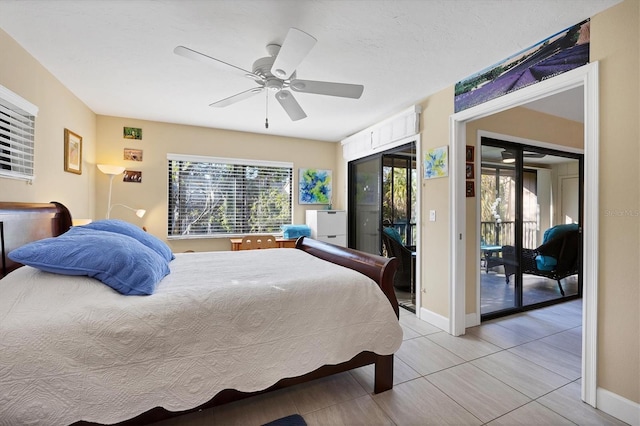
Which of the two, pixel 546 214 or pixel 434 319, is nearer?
pixel 434 319

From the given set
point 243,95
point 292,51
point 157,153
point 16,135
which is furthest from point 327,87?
point 157,153

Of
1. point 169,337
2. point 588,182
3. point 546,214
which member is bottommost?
point 169,337

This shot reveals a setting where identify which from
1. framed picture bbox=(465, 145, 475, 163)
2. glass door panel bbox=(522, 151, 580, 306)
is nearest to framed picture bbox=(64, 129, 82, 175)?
framed picture bbox=(465, 145, 475, 163)

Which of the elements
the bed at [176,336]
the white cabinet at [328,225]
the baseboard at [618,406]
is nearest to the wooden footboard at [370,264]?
the bed at [176,336]

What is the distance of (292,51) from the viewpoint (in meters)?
1.70

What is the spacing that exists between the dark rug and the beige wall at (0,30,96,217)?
252 cm

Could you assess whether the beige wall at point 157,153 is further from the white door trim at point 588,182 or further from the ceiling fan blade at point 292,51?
the white door trim at point 588,182

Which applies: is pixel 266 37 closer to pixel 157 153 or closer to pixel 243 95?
pixel 243 95

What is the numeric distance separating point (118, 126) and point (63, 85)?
999 mm

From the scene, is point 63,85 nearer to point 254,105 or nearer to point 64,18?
point 64,18

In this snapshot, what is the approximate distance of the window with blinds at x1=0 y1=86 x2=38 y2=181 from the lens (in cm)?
209

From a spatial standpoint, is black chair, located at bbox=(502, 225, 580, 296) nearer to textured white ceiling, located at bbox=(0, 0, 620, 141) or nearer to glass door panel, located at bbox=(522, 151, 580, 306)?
glass door panel, located at bbox=(522, 151, 580, 306)

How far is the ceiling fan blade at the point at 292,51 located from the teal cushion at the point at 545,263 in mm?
4231

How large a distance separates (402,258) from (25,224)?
3.93m
